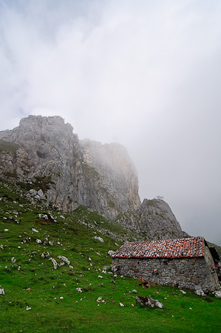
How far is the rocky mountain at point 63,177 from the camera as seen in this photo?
9925 cm

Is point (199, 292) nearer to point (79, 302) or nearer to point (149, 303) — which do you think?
point (149, 303)

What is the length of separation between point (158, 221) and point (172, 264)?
461 ft

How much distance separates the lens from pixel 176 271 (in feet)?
76.7

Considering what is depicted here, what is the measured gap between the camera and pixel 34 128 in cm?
12438

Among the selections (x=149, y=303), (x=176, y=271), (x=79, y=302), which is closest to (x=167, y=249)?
(x=176, y=271)

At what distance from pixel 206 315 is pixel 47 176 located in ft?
331

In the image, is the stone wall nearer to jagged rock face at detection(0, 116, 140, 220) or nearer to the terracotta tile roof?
the terracotta tile roof

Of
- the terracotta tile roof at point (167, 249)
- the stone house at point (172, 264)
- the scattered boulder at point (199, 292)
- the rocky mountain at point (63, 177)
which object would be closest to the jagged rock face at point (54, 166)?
the rocky mountain at point (63, 177)

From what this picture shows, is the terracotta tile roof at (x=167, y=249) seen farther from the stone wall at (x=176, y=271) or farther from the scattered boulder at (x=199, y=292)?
the scattered boulder at (x=199, y=292)

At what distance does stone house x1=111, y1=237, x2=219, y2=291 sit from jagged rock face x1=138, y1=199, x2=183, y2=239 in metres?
124

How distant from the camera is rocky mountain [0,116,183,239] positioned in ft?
326

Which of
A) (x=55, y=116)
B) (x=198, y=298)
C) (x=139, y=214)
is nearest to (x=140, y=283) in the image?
(x=198, y=298)

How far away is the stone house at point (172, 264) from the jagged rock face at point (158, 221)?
124 meters

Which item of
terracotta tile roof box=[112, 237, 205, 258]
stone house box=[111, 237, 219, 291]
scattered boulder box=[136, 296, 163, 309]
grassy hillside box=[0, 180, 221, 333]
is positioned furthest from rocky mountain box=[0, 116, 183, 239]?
scattered boulder box=[136, 296, 163, 309]
